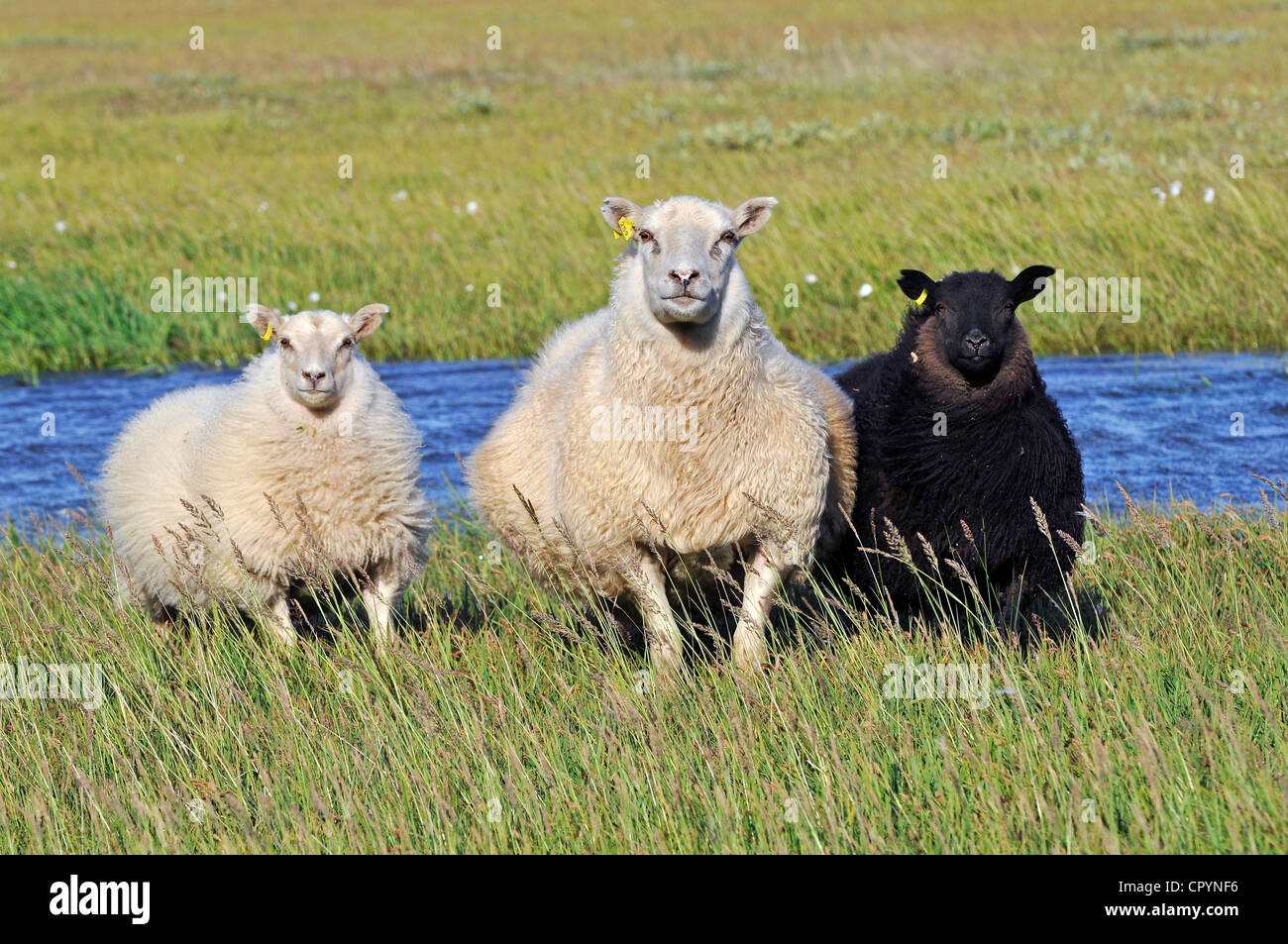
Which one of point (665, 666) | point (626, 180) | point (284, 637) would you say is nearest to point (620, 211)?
point (665, 666)

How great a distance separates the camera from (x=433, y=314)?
1509 centimetres

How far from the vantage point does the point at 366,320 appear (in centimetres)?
691

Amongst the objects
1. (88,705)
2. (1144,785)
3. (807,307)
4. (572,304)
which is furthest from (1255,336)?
(88,705)

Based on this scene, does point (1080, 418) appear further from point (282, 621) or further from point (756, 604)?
point (282, 621)

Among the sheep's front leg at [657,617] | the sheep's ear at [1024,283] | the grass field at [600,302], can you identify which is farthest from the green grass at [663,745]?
the sheep's ear at [1024,283]

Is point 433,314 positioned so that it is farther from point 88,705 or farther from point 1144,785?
point 1144,785

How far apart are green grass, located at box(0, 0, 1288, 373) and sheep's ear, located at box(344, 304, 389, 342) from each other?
715 cm

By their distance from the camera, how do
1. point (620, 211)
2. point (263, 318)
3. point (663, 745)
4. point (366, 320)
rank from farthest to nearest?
point (366, 320), point (263, 318), point (620, 211), point (663, 745)

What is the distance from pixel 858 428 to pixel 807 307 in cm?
748

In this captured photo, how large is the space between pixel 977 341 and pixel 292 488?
3.08 m

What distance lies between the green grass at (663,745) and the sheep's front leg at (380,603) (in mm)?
94

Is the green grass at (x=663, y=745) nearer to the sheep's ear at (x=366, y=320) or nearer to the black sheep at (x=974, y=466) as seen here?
the black sheep at (x=974, y=466)

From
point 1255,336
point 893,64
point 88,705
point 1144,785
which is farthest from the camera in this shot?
point 893,64

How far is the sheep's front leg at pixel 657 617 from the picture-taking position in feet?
18.6
